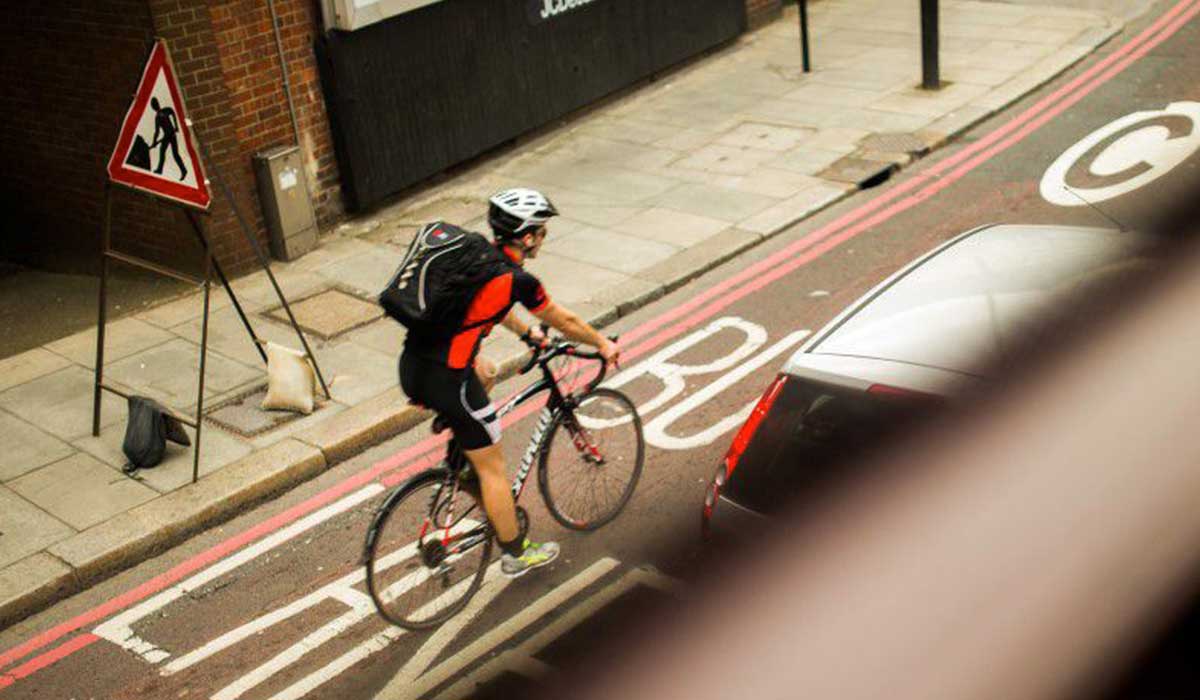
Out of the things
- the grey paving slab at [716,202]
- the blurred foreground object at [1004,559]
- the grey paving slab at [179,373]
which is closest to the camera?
the blurred foreground object at [1004,559]

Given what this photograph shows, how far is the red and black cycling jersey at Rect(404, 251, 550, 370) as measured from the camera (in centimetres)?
498

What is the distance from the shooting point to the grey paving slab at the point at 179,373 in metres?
8.09

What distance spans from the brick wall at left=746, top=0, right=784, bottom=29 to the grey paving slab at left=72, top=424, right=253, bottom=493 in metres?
9.52

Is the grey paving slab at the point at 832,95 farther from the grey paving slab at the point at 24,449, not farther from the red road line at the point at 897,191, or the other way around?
the grey paving slab at the point at 24,449

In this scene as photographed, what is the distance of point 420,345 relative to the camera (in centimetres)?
516

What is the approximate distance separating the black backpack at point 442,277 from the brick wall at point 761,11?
1077 cm

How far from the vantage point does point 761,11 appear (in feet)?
49.8

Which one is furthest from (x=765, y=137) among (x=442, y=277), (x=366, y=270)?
(x=442, y=277)

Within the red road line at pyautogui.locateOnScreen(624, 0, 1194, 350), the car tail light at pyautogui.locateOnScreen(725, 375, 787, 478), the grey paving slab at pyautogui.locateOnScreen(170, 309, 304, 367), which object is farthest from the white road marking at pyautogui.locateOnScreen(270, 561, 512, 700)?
the grey paving slab at pyautogui.locateOnScreen(170, 309, 304, 367)

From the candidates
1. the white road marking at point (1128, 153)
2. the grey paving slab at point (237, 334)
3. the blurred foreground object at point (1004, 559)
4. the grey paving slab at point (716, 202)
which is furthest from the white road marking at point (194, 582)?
the white road marking at point (1128, 153)

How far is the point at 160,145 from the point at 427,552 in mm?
2956

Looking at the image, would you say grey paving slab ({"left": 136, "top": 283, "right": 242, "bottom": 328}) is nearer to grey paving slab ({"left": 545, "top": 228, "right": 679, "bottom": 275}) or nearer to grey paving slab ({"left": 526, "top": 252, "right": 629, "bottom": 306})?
grey paving slab ({"left": 526, "top": 252, "right": 629, "bottom": 306})

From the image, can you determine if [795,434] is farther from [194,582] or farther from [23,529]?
[23,529]

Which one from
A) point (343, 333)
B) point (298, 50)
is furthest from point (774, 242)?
point (298, 50)
